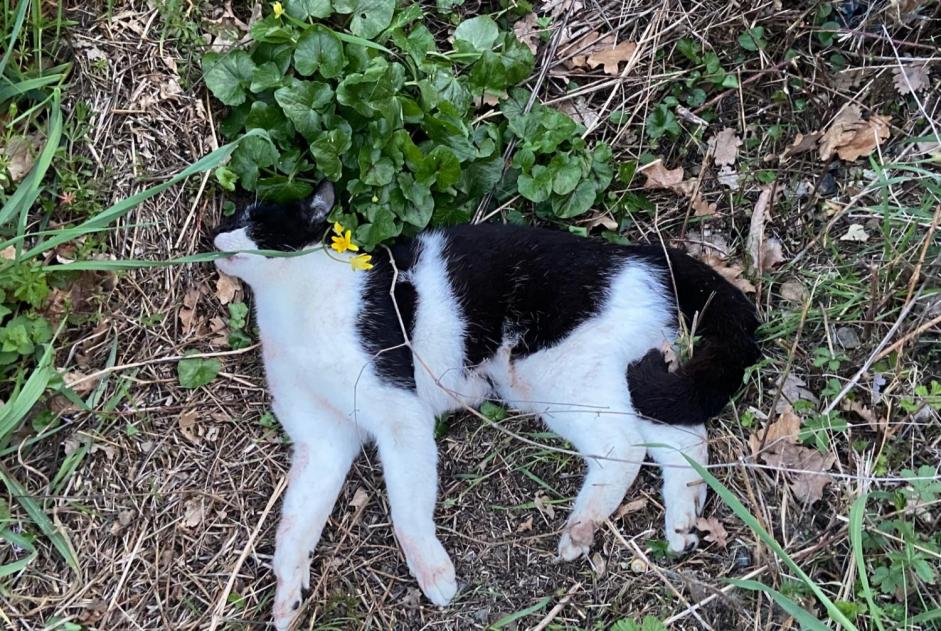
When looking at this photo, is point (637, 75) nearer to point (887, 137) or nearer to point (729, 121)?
point (729, 121)

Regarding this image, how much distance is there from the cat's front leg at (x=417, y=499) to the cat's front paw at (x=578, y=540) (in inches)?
16.7

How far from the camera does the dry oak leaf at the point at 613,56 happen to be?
3.29 metres

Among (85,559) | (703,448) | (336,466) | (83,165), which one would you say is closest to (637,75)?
(703,448)

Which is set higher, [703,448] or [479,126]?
[479,126]

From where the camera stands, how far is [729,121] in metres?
3.27

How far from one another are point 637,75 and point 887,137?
3.37 feet

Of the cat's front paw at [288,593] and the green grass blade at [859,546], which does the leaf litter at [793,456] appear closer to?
the green grass blade at [859,546]

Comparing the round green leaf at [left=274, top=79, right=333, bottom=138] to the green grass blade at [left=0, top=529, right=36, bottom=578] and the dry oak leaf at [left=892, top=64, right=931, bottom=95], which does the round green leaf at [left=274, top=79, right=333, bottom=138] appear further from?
the dry oak leaf at [left=892, top=64, right=931, bottom=95]

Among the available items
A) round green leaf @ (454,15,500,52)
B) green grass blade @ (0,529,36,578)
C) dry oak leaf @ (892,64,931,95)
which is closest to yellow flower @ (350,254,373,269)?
round green leaf @ (454,15,500,52)

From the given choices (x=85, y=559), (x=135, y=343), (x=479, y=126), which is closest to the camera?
(x=85, y=559)

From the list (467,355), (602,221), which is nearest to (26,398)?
(467,355)

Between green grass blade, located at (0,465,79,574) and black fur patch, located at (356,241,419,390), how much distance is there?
4.14ft

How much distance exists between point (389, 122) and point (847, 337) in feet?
6.23

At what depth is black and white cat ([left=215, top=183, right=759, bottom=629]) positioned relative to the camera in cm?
275
